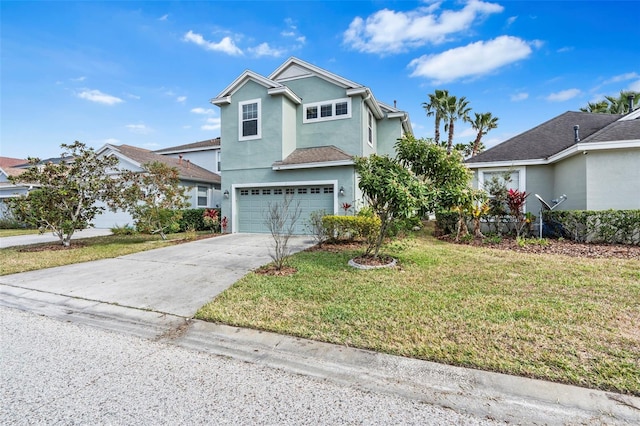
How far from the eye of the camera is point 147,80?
1497cm

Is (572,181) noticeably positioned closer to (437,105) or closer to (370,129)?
(370,129)

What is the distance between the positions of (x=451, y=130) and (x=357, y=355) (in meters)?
27.8

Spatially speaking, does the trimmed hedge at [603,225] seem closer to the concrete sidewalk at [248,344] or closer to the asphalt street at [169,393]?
the concrete sidewalk at [248,344]

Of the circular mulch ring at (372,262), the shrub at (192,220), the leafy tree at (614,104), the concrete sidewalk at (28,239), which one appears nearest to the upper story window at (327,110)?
the shrub at (192,220)

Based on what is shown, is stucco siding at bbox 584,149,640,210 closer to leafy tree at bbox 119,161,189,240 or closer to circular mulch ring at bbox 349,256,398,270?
circular mulch ring at bbox 349,256,398,270

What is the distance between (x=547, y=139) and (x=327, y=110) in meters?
9.82

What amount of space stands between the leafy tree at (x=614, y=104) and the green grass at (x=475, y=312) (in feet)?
73.2

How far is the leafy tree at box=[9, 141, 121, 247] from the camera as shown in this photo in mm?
9969

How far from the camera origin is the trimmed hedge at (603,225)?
8656 millimetres

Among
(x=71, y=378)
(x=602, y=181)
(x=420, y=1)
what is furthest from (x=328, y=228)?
(x=602, y=181)

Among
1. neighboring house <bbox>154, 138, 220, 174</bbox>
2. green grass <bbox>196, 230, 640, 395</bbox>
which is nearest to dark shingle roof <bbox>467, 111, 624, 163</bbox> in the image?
green grass <bbox>196, 230, 640, 395</bbox>

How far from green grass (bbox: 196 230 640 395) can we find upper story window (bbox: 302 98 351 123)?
28.2ft

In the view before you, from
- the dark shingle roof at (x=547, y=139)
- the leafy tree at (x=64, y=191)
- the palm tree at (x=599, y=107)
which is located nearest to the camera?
the leafy tree at (x=64, y=191)

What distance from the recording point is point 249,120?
13.7 m
